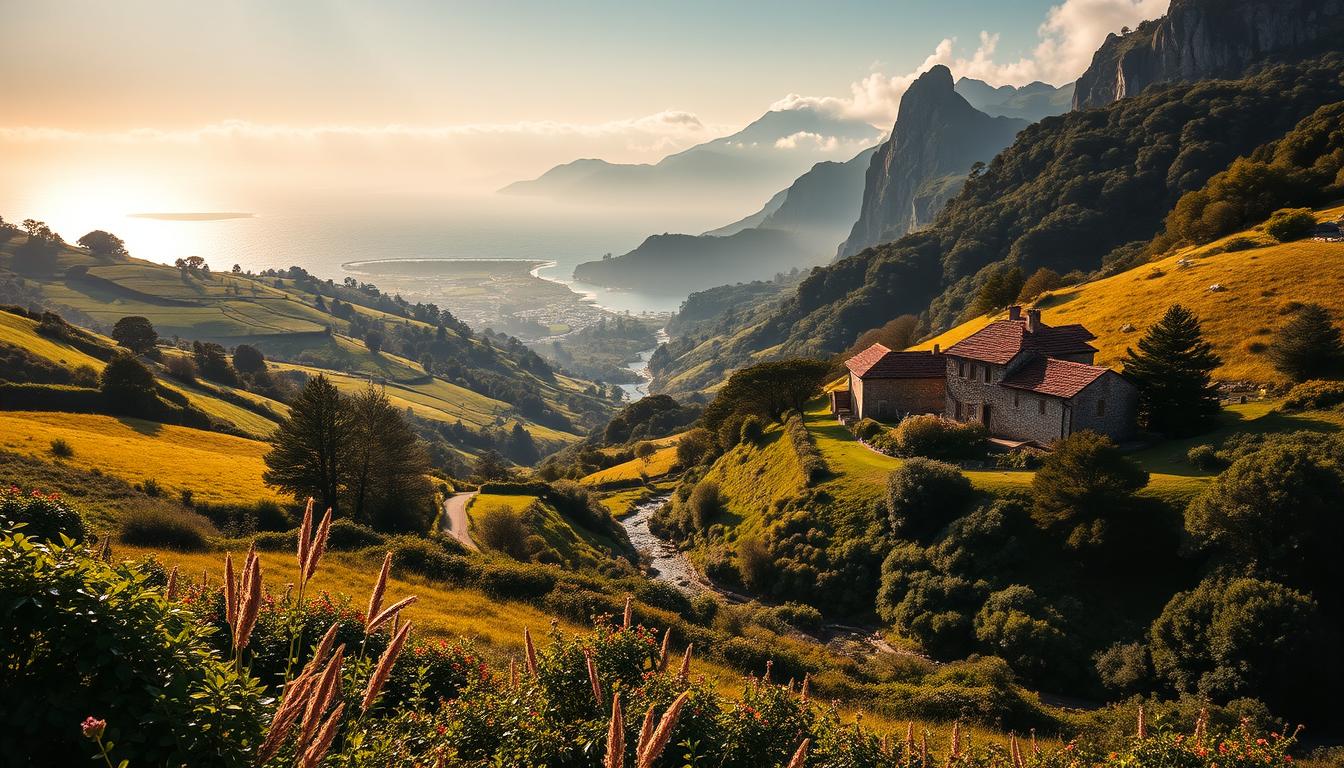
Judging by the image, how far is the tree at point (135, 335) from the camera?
86.8m

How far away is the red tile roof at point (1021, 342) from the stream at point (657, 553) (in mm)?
22516

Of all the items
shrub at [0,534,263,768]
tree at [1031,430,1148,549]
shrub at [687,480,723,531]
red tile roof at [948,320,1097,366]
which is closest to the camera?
shrub at [0,534,263,768]

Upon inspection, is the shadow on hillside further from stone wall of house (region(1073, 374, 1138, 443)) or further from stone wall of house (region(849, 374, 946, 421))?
stone wall of house (region(1073, 374, 1138, 443))

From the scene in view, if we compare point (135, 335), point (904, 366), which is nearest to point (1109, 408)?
point (904, 366)

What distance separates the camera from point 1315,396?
32500 mm

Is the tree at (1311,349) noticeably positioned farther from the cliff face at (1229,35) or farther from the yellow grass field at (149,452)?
the cliff face at (1229,35)

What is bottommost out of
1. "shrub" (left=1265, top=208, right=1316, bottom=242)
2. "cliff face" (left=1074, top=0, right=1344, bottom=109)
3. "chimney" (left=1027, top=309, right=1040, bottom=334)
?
"chimney" (left=1027, top=309, right=1040, bottom=334)

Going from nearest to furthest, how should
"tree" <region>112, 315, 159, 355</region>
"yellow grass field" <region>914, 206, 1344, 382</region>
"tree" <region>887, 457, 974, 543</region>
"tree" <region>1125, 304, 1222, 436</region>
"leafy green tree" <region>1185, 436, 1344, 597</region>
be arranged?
"leafy green tree" <region>1185, 436, 1344, 597</region> < "tree" <region>887, 457, 974, 543</region> < "tree" <region>1125, 304, 1222, 436</region> < "yellow grass field" <region>914, 206, 1344, 382</region> < "tree" <region>112, 315, 159, 355</region>

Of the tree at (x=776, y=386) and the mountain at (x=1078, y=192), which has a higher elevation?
the mountain at (x=1078, y=192)

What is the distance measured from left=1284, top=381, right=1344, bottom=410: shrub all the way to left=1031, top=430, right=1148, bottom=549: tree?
10828mm

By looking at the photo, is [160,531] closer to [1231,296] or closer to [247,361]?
[1231,296]

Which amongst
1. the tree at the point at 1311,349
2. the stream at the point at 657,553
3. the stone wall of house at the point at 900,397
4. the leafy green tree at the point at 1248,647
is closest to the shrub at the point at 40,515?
the stream at the point at 657,553

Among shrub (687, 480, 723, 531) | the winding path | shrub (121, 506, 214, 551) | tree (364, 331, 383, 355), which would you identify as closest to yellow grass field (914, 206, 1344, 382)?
shrub (687, 480, 723, 531)

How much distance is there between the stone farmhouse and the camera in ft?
119
